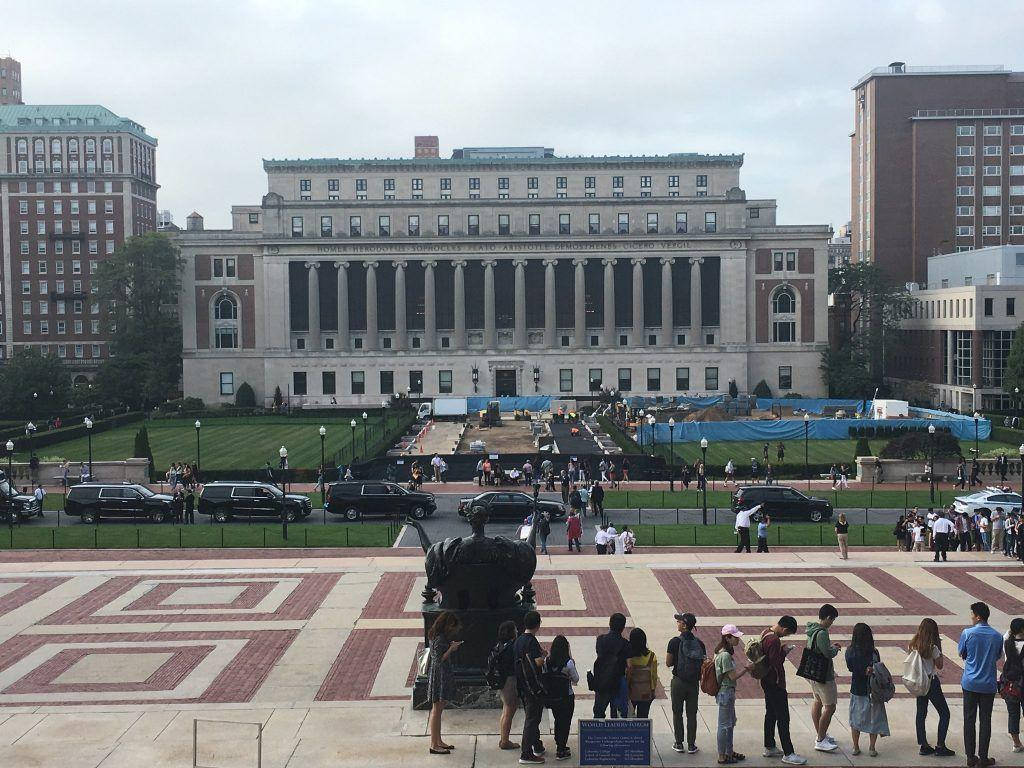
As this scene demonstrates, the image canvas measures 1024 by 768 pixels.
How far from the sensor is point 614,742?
16.2 meters

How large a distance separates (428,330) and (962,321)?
52014 millimetres

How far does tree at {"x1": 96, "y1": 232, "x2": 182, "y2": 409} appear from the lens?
116625 mm

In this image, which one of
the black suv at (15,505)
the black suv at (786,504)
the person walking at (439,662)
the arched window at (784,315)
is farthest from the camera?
the arched window at (784,315)

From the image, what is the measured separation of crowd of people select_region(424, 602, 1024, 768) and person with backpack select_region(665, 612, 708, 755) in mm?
15

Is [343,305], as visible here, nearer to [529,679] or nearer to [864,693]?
[529,679]

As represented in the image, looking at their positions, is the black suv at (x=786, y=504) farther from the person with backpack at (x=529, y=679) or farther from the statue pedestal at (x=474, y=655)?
the person with backpack at (x=529, y=679)

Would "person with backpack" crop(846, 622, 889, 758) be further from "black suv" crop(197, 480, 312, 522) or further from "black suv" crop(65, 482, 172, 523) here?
"black suv" crop(65, 482, 172, 523)

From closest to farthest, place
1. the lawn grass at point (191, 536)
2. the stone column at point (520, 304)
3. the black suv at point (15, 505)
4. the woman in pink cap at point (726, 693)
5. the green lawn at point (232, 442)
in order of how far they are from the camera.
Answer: the woman in pink cap at point (726, 693)
the lawn grass at point (191, 536)
the black suv at point (15, 505)
the green lawn at point (232, 442)
the stone column at point (520, 304)

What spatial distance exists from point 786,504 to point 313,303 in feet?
265

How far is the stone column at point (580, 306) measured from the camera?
401 ft

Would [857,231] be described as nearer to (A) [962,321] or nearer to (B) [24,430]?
(A) [962,321]

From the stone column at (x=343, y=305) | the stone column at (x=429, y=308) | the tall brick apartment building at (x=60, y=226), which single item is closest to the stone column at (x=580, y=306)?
the stone column at (x=429, y=308)

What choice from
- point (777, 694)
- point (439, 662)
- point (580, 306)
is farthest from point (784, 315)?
point (439, 662)

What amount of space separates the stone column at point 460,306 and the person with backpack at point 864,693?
106138 millimetres
